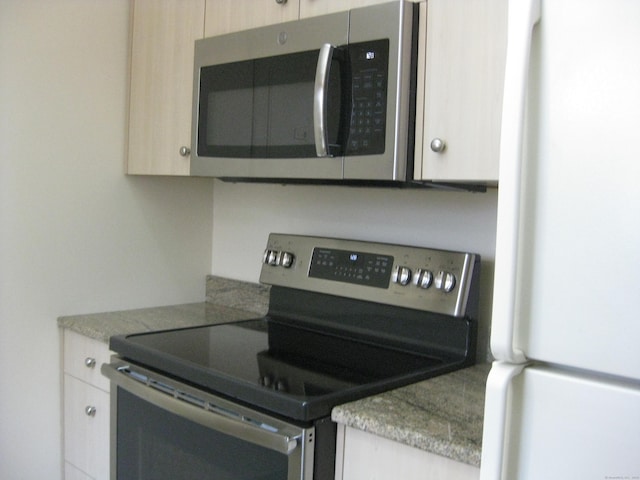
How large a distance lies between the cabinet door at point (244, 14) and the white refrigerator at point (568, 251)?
97 centimetres

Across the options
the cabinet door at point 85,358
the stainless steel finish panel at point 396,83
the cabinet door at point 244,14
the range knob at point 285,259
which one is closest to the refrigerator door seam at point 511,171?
the stainless steel finish panel at point 396,83

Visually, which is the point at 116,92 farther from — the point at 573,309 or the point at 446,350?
the point at 573,309

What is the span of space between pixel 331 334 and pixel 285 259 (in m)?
0.27

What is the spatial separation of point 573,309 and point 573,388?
0.32ft

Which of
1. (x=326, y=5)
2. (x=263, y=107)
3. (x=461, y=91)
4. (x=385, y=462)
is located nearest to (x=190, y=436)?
(x=385, y=462)

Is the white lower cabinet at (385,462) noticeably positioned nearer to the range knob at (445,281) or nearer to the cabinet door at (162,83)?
the range knob at (445,281)

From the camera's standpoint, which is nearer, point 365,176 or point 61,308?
point 365,176

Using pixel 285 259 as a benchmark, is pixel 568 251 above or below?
above

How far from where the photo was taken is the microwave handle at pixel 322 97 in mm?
1517

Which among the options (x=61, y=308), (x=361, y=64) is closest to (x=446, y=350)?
(x=361, y=64)

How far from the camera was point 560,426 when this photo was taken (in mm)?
840

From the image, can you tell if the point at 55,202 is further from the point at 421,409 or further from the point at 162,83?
the point at 421,409

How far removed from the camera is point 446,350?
5.51 ft

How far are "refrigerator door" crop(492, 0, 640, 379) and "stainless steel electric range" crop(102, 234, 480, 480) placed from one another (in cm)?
54
